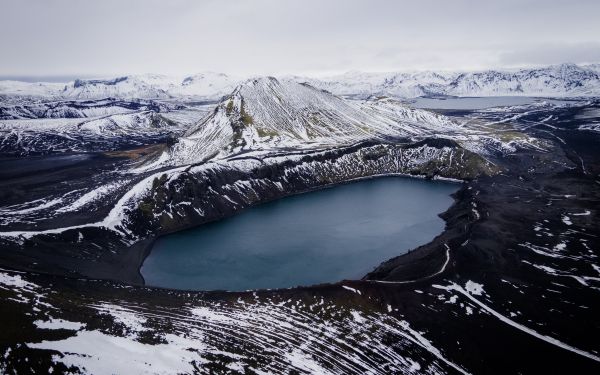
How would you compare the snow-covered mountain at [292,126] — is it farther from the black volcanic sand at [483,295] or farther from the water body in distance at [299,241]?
the black volcanic sand at [483,295]

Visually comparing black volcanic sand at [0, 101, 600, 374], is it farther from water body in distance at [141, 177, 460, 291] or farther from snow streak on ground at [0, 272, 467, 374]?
water body in distance at [141, 177, 460, 291]

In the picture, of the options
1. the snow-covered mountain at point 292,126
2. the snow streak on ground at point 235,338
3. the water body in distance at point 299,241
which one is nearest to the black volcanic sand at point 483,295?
the snow streak on ground at point 235,338

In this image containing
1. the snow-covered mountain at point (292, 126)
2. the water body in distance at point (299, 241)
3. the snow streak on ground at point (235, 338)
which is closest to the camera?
the snow streak on ground at point (235, 338)

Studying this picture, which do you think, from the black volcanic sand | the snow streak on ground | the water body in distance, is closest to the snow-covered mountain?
the water body in distance

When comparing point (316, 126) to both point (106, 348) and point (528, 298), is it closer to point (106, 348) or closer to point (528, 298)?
point (528, 298)

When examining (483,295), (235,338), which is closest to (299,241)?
(483,295)

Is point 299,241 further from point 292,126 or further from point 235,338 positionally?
point 292,126
